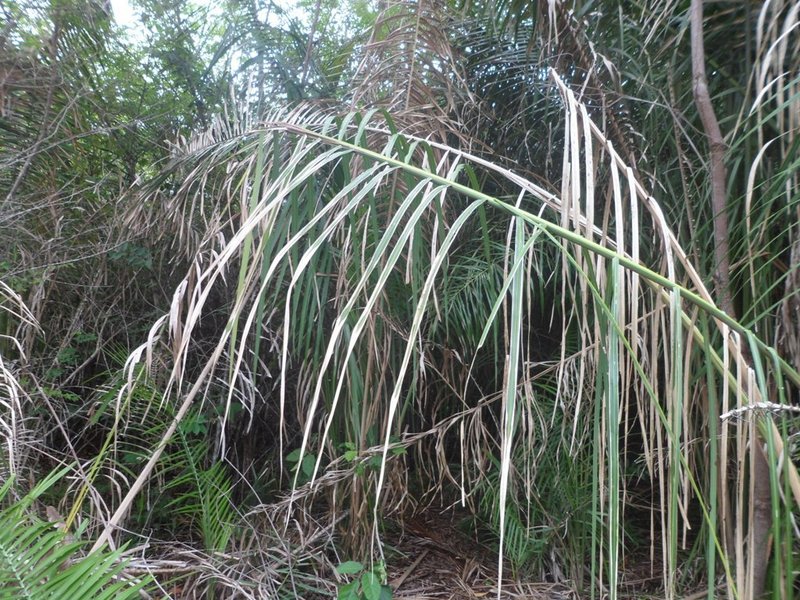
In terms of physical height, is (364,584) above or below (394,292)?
below

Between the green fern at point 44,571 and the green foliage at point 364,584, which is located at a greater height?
the green fern at point 44,571

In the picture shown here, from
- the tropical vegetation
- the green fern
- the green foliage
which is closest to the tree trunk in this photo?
the tropical vegetation

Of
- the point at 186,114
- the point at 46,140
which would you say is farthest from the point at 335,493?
the point at 186,114

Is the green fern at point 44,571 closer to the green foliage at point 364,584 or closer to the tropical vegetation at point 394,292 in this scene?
the tropical vegetation at point 394,292

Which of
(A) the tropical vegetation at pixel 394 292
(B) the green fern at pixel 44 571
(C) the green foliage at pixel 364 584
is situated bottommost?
(C) the green foliage at pixel 364 584

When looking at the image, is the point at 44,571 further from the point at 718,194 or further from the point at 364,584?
the point at 718,194

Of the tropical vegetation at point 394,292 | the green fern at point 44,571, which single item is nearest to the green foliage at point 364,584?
the tropical vegetation at point 394,292

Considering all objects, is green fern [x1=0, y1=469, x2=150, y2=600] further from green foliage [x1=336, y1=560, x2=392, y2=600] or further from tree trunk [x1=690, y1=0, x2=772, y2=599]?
tree trunk [x1=690, y1=0, x2=772, y2=599]

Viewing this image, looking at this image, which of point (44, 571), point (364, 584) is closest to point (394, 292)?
point (364, 584)

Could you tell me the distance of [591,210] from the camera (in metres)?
0.84

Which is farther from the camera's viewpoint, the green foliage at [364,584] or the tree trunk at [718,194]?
the green foliage at [364,584]

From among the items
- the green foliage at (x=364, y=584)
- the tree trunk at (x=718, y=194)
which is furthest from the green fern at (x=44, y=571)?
the tree trunk at (x=718, y=194)

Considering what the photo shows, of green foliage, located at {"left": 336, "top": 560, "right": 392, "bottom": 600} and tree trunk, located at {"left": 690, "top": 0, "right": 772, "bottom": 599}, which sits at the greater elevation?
tree trunk, located at {"left": 690, "top": 0, "right": 772, "bottom": 599}

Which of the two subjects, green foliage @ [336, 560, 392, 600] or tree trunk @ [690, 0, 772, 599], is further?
green foliage @ [336, 560, 392, 600]
